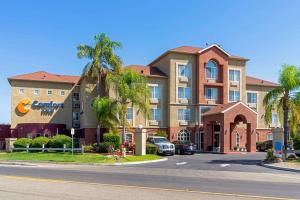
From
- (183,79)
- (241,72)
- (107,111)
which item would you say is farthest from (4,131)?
(241,72)

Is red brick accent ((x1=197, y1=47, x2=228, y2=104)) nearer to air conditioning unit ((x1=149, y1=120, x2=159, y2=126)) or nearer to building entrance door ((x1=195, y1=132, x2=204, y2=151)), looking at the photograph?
building entrance door ((x1=195, y1=132, x2=204, y2=151))

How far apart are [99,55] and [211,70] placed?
16.3m

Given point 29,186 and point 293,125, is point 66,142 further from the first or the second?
point 29,186

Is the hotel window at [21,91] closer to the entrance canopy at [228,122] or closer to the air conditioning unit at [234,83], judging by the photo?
the entrance canopy at [228,122]

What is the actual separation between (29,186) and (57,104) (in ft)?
139

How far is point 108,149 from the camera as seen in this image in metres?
39.5

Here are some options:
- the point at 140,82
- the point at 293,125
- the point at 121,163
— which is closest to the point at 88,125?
the point at 140,82

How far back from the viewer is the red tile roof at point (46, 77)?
5441 centimetres

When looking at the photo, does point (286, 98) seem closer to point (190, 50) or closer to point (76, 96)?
point (190, 50)

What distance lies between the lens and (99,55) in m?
45.3

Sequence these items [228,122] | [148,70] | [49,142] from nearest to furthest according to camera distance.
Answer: [49,142]
[228,122]
[148,70]

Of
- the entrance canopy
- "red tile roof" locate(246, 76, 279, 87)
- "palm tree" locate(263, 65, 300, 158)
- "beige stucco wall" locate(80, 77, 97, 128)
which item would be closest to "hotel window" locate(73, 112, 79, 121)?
"beige stucco wall" locate(80, 77, 97, 128)

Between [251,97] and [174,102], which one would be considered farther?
[251,97]

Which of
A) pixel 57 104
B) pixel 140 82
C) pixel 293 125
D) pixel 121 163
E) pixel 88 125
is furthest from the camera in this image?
pixel 57 104
